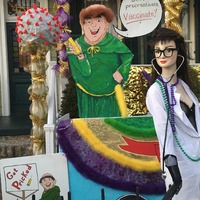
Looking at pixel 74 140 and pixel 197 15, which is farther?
pixel 197 15

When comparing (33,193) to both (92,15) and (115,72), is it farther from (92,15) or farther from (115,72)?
(92,15)

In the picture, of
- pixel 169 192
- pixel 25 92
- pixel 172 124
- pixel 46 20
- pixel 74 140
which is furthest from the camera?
pixel 25 92

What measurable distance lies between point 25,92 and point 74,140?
4.50 meters

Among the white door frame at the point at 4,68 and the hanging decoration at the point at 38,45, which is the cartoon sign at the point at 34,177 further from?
the white door frame at the point at 4,68

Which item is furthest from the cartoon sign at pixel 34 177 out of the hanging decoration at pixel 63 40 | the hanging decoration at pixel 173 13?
the hanging decoration at pixel 173 13

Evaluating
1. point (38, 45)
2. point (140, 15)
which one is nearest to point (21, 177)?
point (38, 45)

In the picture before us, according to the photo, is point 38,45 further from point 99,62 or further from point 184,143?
point 184,143

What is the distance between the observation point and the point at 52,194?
367cm

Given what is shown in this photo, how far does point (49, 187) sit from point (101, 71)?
130 cm

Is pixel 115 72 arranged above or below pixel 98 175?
above

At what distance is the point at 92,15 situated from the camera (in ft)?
13.7

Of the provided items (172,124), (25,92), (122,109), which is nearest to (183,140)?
(172,124)

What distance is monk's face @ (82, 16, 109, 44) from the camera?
4180 millimetres

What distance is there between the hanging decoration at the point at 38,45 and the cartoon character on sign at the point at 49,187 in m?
0.70
